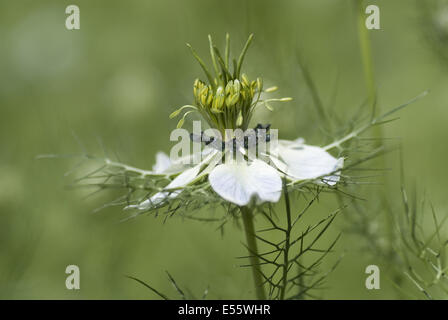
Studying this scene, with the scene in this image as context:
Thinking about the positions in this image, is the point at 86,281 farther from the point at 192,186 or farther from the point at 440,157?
the point at 440,157

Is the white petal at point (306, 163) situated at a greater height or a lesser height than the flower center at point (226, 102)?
lesser

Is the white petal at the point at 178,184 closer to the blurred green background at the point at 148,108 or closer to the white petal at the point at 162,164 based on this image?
the white petal at the point at 162,164

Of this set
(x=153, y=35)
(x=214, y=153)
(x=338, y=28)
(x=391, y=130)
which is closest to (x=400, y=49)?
(x=338, y=28)

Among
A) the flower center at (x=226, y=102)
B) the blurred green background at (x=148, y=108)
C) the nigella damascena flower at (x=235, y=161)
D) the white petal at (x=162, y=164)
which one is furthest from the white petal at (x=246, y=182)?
the blurred green background at (x=148, y=108)

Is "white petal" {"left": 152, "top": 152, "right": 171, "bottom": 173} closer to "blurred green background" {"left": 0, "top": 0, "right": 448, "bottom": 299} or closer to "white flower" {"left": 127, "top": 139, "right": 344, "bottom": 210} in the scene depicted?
"white flower" {"left": 127, "top": 139, "right": 344, "bottom": 210}

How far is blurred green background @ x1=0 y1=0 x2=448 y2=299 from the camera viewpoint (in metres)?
1.98

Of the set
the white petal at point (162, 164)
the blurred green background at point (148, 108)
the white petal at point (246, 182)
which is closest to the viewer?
the white petal at point (246, 182)

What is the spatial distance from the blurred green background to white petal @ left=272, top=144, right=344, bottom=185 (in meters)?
0.36

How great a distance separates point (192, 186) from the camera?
1.12 meters

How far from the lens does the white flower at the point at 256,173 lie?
→ 1069mm

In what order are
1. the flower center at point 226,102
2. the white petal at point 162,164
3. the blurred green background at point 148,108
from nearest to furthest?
1. the flower center at point 226,102
2. the white petal at point 162,164
3. the blurred green background at point 148,108

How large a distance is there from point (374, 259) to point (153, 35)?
2473 millimetres

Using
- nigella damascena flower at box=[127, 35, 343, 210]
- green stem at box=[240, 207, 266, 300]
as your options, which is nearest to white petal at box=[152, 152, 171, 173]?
nigella damascena flower at box=[127, 35, 343, 210]

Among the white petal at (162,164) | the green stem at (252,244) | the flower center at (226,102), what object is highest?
the flower center at (226,102)
